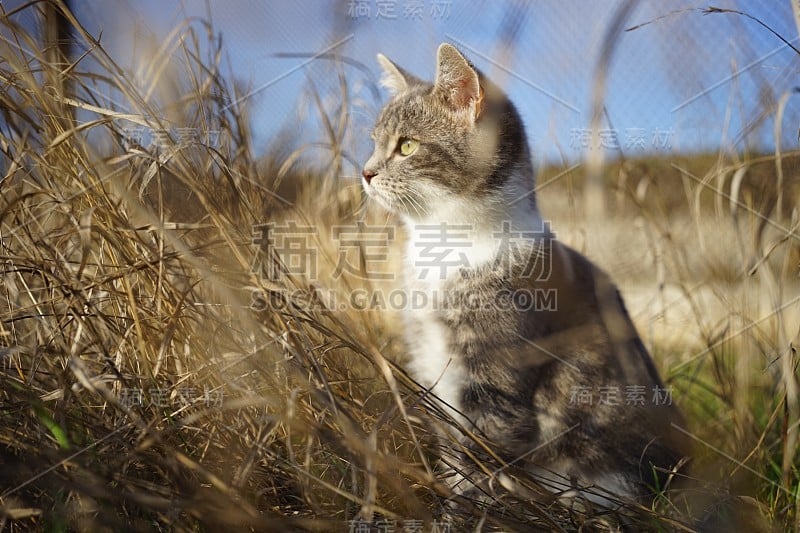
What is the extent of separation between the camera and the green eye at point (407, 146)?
175cm

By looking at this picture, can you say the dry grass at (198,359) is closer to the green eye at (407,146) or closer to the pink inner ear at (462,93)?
the green eye at (407,146)

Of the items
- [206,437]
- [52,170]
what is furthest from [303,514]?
[52,170]

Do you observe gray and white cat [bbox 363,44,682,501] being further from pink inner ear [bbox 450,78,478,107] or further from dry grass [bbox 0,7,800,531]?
dry grass [bbox 0,7,800,531]

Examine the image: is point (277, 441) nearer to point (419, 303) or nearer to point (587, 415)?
point (419, 303)

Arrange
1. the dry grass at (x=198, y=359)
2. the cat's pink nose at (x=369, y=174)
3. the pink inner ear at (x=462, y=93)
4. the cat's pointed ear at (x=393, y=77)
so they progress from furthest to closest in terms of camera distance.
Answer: the cat's pointed ear at (x=393, y=77), the cat's pink nose at (x=369, y=174), the pink inner ear at (x=462, y=93), the dry grass at (x=198, y=359)

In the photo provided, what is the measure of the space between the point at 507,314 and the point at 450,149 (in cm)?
52

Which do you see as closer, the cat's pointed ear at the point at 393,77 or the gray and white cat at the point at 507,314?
the gray and white cat at the point at 507,314

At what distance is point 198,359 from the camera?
1.25 metres

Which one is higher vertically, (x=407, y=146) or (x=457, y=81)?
(x=457, y=81)

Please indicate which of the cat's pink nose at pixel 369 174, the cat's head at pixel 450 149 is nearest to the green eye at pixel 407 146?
the cat's head at pixel 450 149

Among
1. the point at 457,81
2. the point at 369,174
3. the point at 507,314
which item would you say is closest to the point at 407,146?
the point at 369,174

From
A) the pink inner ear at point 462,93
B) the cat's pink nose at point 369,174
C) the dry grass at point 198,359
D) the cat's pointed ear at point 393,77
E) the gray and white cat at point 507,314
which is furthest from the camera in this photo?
the cat's pointed ear at point 393,77

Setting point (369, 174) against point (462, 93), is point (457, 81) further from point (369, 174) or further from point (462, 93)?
point (369, 174)

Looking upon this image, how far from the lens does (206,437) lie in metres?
1.14
